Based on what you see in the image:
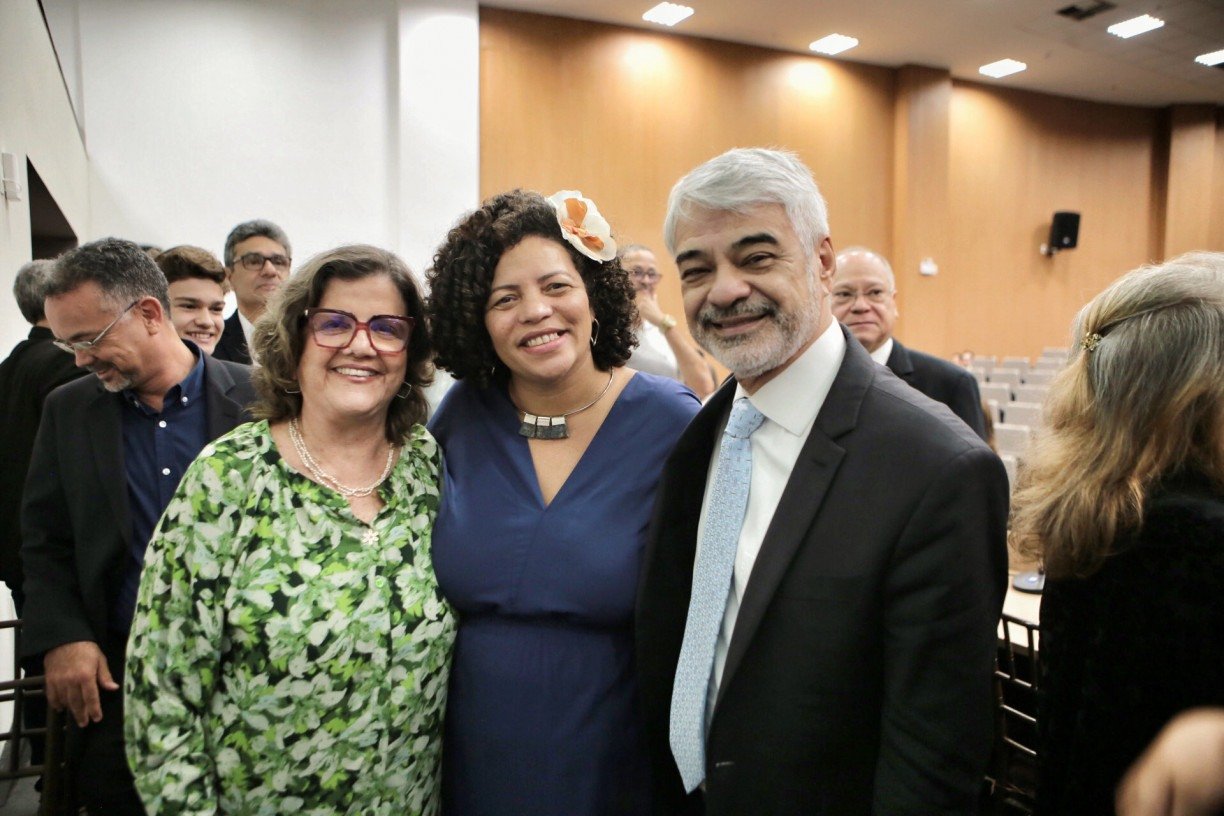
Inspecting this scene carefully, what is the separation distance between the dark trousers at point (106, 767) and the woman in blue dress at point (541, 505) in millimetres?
799

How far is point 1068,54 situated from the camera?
10.7m

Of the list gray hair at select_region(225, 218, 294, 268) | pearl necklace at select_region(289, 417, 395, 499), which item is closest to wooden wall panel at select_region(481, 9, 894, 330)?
gray hair at select_region(225, 218, 294, 268)

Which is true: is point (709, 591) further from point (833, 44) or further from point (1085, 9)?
point (1085, 9)

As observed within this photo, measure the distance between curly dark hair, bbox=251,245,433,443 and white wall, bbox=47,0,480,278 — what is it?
6.44 meters

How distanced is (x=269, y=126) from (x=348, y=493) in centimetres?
754

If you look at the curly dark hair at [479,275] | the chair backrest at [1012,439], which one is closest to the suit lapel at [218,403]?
the curly dark hair at [479,275]

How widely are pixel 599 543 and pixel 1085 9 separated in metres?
10.7

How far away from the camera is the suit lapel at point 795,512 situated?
117 cm

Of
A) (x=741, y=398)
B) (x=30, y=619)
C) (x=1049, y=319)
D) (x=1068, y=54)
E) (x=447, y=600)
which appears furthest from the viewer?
(x=1049, y=319)

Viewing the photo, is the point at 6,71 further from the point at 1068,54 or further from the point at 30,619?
the point at 1068,54

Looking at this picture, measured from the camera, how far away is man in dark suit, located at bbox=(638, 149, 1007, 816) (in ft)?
3.51

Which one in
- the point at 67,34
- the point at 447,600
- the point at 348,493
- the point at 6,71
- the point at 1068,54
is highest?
the point at 1068,54

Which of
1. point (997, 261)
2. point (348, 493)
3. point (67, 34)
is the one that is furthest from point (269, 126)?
point (997, 261)

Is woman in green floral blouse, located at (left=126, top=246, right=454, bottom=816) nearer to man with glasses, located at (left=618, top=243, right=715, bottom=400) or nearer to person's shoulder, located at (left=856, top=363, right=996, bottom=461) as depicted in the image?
person's shoulder, located at (left=856, top=363, right=996, bottom=461)
